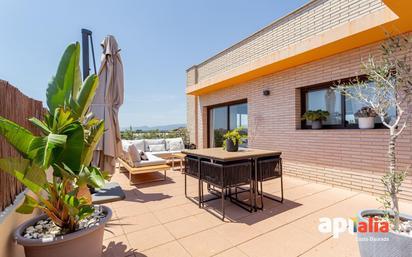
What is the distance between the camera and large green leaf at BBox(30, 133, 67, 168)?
57.6 inches

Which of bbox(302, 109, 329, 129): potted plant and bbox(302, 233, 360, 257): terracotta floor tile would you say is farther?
bbox(302, 109, 329, 129): potted plant

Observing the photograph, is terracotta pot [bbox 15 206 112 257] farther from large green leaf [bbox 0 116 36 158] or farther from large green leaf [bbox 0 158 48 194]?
large green leaf [bbox 0 116 36 158]

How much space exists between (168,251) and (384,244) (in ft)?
7.10

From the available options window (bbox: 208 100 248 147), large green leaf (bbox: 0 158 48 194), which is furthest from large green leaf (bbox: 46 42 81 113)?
window (bbox: 208 100 248 147)

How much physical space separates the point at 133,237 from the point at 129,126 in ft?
26.7

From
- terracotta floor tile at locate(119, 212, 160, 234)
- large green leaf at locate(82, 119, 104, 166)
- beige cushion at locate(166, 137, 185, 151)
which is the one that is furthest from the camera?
beige cushion at locate(166, 137, 185, 151)

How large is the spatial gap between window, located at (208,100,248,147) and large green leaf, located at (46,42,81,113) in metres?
5.92

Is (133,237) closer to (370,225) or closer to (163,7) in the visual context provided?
(370,225)

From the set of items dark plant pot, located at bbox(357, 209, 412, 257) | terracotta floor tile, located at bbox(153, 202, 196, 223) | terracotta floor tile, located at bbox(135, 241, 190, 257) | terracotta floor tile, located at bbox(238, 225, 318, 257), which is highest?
dark plant pot, located at bbox(357, 209, 412, 257)

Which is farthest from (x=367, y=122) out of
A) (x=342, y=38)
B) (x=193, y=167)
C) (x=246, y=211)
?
(x=193, y=167)

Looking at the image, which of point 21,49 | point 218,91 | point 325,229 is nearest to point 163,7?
point 218,91

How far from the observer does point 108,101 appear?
419 centimetres

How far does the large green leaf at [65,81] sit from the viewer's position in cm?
205

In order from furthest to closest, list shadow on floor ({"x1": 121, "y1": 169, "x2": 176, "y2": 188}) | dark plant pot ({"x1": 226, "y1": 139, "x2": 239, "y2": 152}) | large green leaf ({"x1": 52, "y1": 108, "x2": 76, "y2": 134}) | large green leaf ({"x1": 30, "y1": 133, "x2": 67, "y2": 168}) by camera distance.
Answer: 1. shadow on floor ({"x1": 121, "y1": 169, "x2": 176, "y2": 188})
2. dark plant pot ({"x1": 226, "y1": 139, "x2": 239, "y2": 152})
3. large green leaf ({"x1": 52, "y1": 108, "x2": 76, "y2": 134})
4. large green leaf ({"x1": 30, "y1": 133, "x2": 67, "y2": 168})
